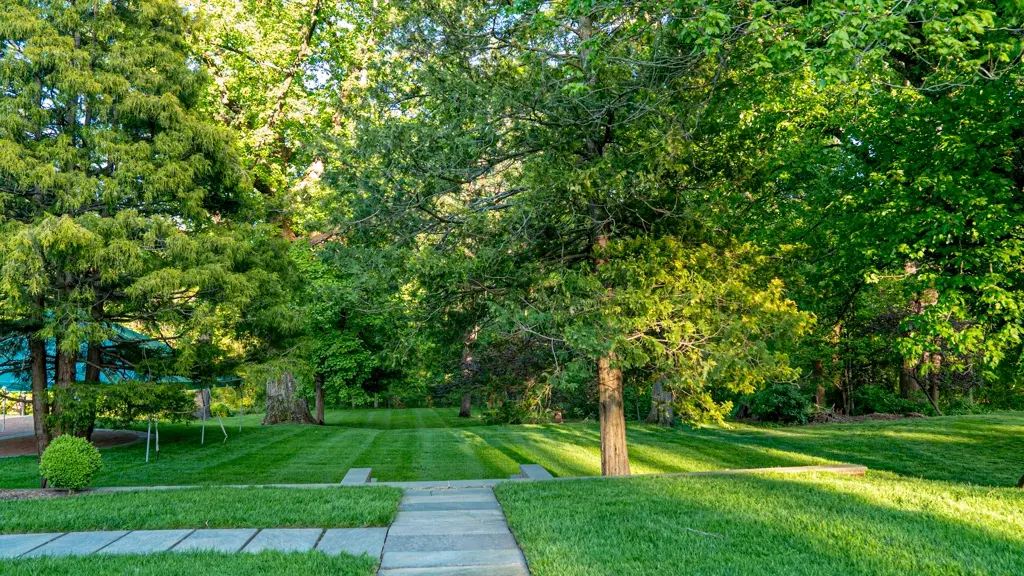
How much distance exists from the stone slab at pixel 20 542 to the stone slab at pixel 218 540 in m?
1.22

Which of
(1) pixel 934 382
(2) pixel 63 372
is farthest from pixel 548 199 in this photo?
(1) pixel 934 382

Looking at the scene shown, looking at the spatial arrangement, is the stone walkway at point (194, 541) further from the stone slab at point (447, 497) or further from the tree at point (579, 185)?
the tree at point (579, 185)

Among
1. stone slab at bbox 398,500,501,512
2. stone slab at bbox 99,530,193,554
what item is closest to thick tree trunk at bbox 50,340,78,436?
stone slab at bbox 99,530,193,554

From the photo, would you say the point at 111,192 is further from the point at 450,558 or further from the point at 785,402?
the point at 785,402

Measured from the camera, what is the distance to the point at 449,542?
5352mm

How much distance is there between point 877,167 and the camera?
8.88m

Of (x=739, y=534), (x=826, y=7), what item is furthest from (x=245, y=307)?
(x=826, y=7)

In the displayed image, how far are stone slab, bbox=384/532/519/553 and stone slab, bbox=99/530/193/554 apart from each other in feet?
6.13

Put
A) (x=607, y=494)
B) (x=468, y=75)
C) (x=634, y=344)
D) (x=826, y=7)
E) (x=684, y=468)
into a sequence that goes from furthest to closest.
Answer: (x=684, y=468), (x=468, y=75), (x=634, y=344), (x=607, y=494), (x=826, y=7)

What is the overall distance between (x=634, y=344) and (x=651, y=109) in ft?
9.14

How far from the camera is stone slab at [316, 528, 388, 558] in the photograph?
5109mm

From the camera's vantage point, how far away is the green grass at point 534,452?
1116 cm

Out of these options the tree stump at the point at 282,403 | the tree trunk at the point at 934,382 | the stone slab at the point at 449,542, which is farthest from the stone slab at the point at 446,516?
the tree trunk at the point at 934,382

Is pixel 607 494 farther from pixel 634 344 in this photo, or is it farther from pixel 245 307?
pixel 245 307
